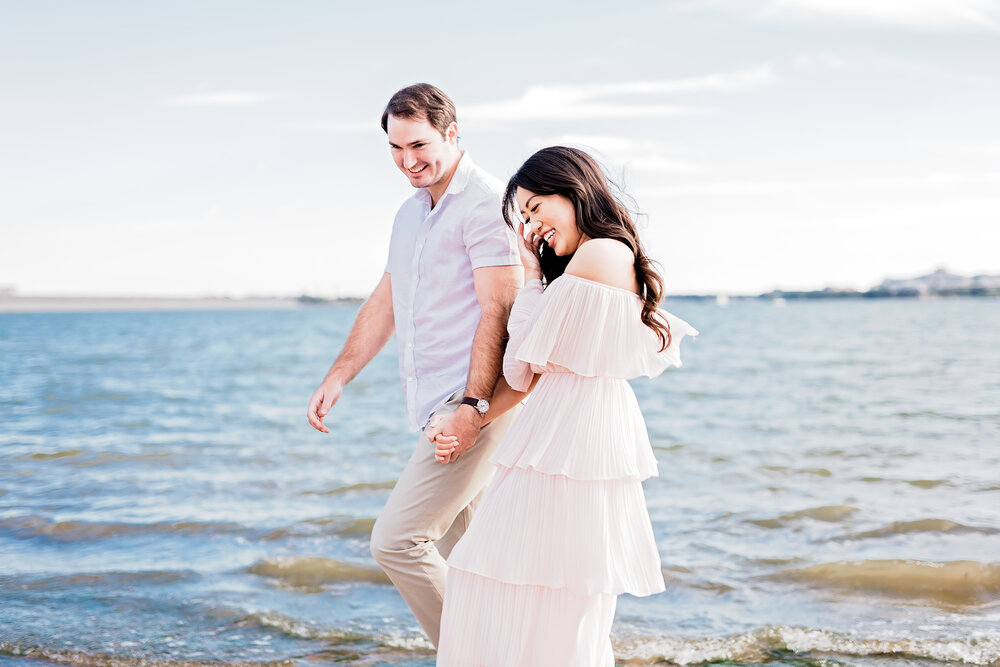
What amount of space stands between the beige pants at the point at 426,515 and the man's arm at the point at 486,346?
12 cm

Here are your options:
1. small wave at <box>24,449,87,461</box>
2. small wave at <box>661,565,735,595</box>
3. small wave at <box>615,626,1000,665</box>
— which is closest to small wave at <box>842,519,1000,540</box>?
small wave at <box>661,565,735,595</box>

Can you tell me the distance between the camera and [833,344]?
35.7 metres

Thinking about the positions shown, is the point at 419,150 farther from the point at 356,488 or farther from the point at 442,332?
the point at 356,488

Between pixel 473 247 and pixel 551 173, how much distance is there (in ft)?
1.69

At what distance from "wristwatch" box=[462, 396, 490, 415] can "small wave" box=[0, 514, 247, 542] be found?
451 centimetres

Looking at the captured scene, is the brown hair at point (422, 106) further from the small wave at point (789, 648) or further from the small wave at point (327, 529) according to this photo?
the small wave at point (327, 529)

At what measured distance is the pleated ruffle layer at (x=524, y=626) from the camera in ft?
8.52

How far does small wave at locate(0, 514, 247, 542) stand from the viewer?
22.2 ft

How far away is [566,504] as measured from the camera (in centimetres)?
259

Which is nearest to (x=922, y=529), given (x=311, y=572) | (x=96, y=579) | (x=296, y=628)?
(x=311, y=572)

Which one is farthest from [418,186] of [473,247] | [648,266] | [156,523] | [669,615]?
[156,523]

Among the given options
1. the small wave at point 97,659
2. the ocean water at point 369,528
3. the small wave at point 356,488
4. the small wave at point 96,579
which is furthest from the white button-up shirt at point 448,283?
the small wave at point 356,488

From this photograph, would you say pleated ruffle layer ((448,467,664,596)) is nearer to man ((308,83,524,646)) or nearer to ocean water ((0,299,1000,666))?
man ((308,83,524,646))

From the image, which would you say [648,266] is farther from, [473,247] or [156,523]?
[156,523]
